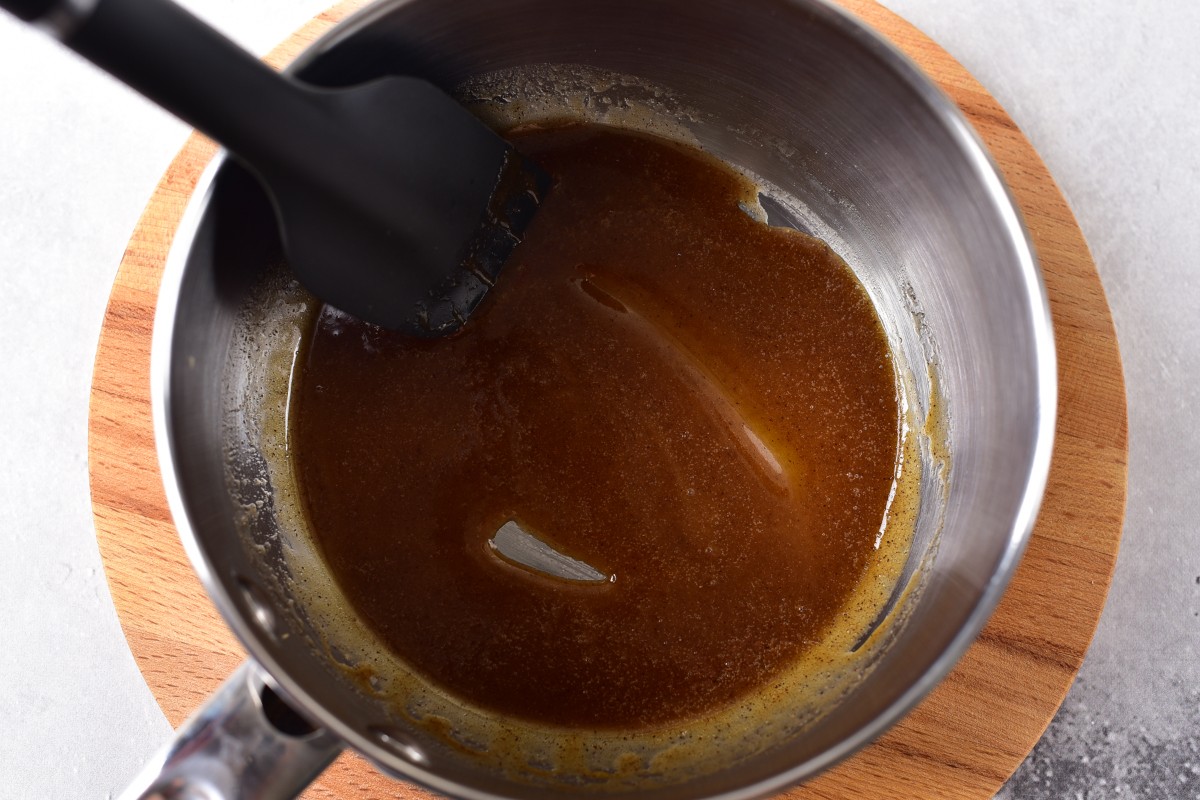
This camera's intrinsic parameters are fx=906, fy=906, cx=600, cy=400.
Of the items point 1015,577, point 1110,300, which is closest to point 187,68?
point 1015,577

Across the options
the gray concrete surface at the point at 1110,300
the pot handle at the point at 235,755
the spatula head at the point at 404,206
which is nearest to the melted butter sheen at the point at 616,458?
the spatula head at the point at 404,206

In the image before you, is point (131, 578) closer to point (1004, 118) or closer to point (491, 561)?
point (491, 561)

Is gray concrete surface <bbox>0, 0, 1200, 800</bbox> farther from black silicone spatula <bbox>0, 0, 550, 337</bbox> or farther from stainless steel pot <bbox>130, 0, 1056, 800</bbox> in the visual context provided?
black silicone spatula <bbox>0, 0, 550, 337</bbox>

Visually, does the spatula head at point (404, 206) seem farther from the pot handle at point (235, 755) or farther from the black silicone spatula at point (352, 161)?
the pot handle at point (235, 755)

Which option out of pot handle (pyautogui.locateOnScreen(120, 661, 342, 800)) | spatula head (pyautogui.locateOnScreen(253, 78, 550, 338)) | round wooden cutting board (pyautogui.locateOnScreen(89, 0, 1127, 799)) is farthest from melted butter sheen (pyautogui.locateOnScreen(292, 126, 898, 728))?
pot handle (pyautogui.locateOnScreen(120, 661, 342, 800))

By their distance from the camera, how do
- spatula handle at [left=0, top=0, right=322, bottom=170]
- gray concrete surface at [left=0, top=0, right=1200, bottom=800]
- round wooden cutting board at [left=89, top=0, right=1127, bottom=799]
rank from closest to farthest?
spatula handle at [left=0, top=0, right=322, bottom=170]
round wooden cutting board at [left=89, top=0, right=1127, bottom=799]
gray concrete surface at [left=0, top=0, right=1200, bottom=800]

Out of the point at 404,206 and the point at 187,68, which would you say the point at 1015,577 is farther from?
the point at 187,68

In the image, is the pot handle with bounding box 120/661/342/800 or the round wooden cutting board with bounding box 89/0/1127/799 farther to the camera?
the round wooden cutting board with bounding box 89/0/1127/799
